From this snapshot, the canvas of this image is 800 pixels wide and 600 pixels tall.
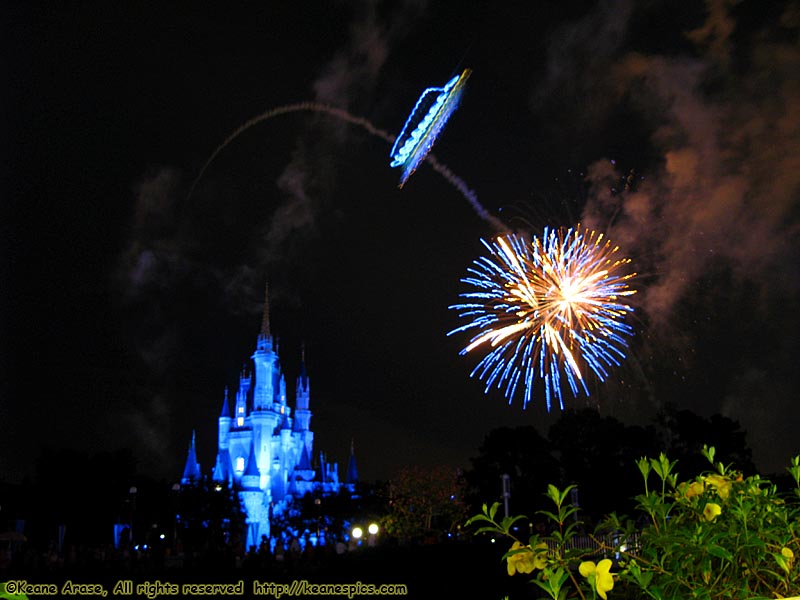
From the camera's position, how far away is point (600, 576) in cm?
198

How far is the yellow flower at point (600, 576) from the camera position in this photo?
6.36 ft

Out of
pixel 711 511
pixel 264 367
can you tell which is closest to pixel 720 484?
pixel 711 511

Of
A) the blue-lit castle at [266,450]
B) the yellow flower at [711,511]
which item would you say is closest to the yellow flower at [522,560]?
the yellow flower at [711,511]

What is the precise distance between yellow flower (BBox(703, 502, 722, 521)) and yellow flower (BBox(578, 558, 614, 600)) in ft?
2.20

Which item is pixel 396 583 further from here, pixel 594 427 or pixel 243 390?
pixel 243 390

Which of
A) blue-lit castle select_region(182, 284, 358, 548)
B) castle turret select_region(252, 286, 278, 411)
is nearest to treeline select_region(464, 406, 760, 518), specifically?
blue-lit castle select_region(182, 284, 358, 548)

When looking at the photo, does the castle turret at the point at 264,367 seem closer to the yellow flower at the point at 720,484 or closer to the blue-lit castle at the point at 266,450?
the blue-lit castle at the point at 266,450

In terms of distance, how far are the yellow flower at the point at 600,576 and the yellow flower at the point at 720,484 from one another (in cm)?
100

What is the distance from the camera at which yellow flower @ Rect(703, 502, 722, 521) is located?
250 centimetres

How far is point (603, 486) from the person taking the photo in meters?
43.8

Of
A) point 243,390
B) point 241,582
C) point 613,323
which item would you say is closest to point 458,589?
point 241,582

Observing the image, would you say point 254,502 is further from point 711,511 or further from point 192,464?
point 711,511

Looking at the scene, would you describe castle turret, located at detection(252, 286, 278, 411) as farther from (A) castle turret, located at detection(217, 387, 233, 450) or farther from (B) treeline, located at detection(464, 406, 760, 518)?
(B) treeline, located at detection(464, 406, 760, 518)

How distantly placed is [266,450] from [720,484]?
9261 cm
